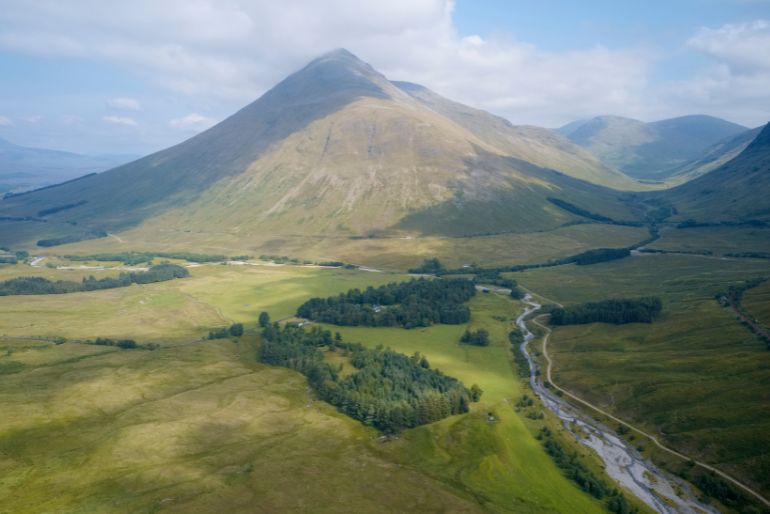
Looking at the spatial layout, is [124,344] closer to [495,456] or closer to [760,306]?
[495,456]

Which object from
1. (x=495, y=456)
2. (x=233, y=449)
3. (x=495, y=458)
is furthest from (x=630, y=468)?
(x=233, y=449)

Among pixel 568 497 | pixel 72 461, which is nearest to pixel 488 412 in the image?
pixel 568 497

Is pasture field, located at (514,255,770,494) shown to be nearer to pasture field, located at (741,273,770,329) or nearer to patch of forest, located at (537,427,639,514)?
pasture field, located at (741,273,770,329)

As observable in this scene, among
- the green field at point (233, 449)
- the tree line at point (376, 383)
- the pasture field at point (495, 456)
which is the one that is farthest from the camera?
the tree line at point (376, 383)

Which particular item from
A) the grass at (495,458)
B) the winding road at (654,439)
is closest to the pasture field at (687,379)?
the winding road at (654,439)

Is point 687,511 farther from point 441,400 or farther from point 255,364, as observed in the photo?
point 255,364

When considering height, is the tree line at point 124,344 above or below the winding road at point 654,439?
above

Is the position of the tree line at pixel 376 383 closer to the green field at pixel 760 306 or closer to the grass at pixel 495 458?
the grass at pixel 495 458
